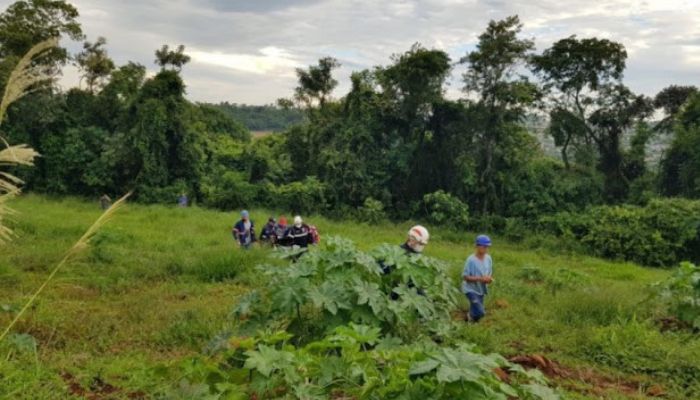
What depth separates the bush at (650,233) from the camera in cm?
1806

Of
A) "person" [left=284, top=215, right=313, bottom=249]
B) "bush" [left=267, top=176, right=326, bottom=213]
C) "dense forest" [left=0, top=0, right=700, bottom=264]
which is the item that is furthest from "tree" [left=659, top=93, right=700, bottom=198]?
"person" [left=284, top=215, right=313, bottom=249]

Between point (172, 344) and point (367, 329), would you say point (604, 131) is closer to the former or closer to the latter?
point (172, 344)

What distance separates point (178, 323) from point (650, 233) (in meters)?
16.3

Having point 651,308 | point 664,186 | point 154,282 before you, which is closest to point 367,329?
point 651,308

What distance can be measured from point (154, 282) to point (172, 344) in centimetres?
360

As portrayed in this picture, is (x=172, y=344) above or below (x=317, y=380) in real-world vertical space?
below

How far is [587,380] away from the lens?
512 cm

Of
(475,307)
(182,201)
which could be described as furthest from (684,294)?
(182,201)

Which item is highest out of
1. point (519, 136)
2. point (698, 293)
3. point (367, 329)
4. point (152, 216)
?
point (519, 136)

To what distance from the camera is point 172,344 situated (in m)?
5.94

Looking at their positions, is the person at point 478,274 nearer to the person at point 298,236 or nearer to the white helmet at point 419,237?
the white helmet at point 419,237

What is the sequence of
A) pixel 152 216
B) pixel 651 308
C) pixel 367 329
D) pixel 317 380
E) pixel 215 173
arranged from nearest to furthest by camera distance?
pixel 317 380, pixel 367 329, pixel 651 308, pixel 152 216, pixel 215 173

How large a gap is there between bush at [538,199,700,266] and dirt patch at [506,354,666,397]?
14.3m

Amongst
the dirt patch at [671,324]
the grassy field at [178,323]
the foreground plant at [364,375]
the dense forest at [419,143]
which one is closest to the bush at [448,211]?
the dense forest at [419,143]
